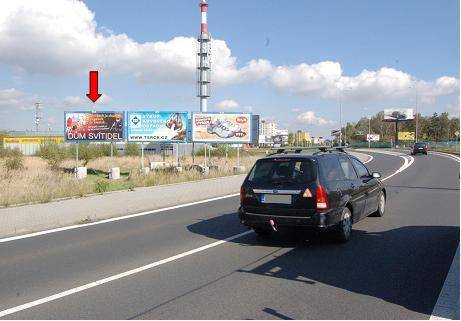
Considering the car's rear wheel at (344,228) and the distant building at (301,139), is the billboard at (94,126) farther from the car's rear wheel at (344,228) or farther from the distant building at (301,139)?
the distant building at (301,139)

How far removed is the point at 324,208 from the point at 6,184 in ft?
47.8

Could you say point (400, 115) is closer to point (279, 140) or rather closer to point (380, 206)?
point (279, 140)

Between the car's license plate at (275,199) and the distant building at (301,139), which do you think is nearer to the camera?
the car's license plate at (275,199)

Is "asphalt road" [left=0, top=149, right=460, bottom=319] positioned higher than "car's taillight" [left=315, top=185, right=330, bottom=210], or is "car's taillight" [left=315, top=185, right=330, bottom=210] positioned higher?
"car's taillight" [left=315, top=185, right=330, bottom=210]

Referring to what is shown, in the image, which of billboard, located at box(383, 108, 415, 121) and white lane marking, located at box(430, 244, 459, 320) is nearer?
white lane marking, located at box(430, 244, 459, 320)

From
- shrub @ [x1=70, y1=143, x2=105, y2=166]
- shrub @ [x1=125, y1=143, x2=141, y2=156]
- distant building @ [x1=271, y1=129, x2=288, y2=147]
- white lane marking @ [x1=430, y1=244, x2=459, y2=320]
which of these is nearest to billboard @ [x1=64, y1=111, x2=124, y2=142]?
shrub @ [x1=70, y1=143, x2=105, y2=166]

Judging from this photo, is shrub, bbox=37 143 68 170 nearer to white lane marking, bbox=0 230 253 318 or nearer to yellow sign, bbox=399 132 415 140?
white lane marking, bbox=0 230 253 318

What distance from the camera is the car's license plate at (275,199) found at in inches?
310

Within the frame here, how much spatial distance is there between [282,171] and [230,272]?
2.43m

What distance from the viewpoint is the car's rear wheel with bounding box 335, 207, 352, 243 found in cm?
806

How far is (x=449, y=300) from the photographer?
5.12 meters

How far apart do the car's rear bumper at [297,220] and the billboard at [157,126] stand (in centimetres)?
2078

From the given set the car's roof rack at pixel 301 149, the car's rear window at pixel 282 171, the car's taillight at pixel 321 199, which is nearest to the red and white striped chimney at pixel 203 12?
the car's roof rack at pixel 301 149

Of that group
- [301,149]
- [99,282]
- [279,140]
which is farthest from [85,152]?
[279,140]
